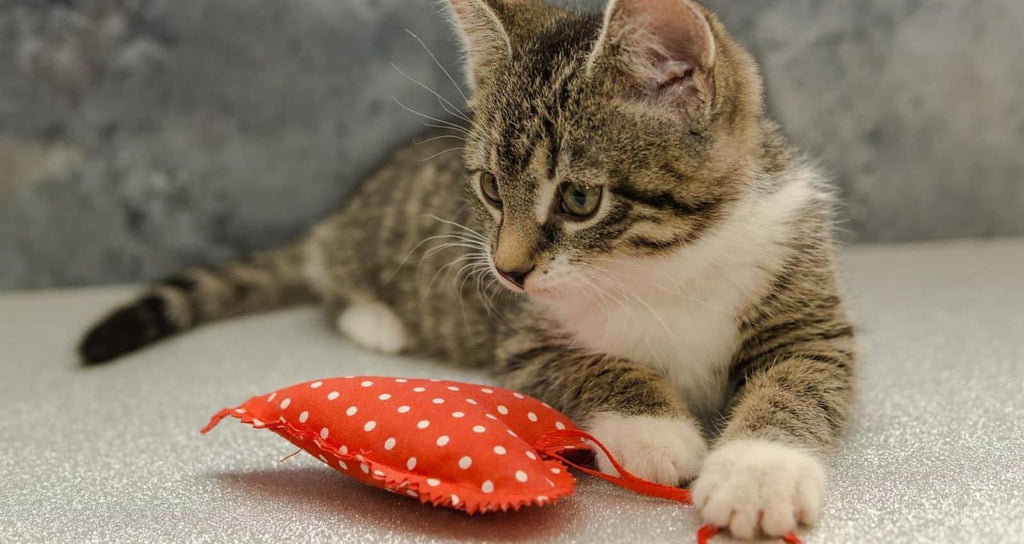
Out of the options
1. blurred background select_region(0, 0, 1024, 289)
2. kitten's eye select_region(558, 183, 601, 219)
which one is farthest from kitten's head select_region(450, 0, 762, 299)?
blurred background select_region(0, 0, 1024, 289)

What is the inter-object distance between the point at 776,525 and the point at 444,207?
43.8 inches

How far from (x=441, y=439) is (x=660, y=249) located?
426 millimetres

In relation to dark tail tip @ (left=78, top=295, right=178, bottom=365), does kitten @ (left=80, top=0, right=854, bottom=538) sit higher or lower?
higher

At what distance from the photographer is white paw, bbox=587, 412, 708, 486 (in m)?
1.19

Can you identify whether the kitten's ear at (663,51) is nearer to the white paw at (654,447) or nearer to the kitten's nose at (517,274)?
the kitten's nose at (517,274)

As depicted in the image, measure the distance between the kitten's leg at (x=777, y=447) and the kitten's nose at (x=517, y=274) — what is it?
36cm

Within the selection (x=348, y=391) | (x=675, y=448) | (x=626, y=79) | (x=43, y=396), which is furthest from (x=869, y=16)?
(x=43, y=396)

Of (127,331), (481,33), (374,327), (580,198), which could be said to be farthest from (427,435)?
(127,331)

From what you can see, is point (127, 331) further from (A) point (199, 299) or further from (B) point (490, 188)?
(B) point (490, 188)

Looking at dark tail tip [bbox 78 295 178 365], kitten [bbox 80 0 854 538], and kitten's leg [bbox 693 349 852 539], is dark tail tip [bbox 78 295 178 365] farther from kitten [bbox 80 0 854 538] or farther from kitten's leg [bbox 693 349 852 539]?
kitten's leg [bbox 693 349 852 539]

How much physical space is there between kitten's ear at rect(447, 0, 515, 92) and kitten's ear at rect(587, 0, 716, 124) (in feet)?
0.77

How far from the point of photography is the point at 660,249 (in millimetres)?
1287

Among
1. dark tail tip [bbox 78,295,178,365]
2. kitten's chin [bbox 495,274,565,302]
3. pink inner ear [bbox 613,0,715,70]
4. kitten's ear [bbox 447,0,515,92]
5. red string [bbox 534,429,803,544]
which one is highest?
pink inner ear [bbox 613,0,715,70]

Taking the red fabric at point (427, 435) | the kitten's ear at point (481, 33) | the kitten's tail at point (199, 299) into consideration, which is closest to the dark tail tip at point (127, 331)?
the kitten's tail at point (199, 299)
